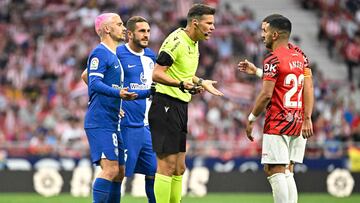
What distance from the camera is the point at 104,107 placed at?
1273cm

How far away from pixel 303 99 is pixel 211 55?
14.6 m

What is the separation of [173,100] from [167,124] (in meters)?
0.33

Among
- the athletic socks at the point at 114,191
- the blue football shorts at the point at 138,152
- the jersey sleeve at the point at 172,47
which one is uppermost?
the jersey sleeve at the point at 172,47

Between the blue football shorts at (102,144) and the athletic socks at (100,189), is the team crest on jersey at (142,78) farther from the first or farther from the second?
the athletic socks at (100,189)

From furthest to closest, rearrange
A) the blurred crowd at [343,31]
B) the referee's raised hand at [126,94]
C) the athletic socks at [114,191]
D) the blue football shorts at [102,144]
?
the blurred crowd at [343,31] → the athletic socks at [114,191] → the blue football shorts at [102,144] → the referee's raised hand at [126,94]

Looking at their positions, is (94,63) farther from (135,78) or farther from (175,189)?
(175,189)

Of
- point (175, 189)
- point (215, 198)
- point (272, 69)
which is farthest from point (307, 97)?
point (215, 198)

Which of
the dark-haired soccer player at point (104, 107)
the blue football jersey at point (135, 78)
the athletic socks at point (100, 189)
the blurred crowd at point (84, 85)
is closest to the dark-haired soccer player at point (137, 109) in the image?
the blue football jersey at point (135, 78)

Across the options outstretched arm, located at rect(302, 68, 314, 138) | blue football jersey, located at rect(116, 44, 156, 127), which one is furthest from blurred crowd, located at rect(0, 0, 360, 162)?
outstretched arm, located at rect(302, 68, 314, 138)

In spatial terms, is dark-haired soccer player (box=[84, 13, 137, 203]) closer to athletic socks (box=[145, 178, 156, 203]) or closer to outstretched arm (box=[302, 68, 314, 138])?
athletic socks (box=[145, 178, 156, 203])

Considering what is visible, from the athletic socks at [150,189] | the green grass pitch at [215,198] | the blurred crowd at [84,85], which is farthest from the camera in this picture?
the blurred crowd at [84,85]

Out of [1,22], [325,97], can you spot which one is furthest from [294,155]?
[1,22]

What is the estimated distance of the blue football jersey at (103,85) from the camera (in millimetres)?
12516

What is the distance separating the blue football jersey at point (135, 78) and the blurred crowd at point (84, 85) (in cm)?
880
